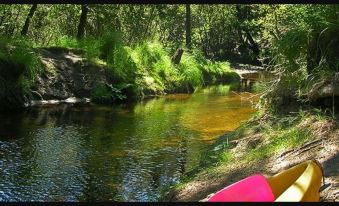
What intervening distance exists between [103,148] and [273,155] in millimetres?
4651

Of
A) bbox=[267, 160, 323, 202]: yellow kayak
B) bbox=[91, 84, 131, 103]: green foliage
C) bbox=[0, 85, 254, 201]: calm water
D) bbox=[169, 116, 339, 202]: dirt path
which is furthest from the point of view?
bbox=[91, 84, 131, 103]: green foliage

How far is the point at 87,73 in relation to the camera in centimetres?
1889

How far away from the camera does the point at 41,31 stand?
2872 centimetres

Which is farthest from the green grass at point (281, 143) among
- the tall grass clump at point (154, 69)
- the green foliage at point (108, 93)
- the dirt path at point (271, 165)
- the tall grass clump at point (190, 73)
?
the tall grass clump at point (190, 73)

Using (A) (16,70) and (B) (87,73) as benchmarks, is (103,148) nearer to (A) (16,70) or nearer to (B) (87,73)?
(A) (16,70)

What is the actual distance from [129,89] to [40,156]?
969 centimetres

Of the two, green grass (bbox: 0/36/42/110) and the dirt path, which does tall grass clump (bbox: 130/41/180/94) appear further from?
the dirt path

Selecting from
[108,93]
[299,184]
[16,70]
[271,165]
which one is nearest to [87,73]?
[108,93]

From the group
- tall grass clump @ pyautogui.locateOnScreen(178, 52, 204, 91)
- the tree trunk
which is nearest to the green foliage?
tall grass clump @ pyautogui.locateOnScreen(178, 52, 204, 91)

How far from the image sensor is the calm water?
7.79 metres

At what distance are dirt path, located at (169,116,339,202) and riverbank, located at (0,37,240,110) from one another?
991cm
